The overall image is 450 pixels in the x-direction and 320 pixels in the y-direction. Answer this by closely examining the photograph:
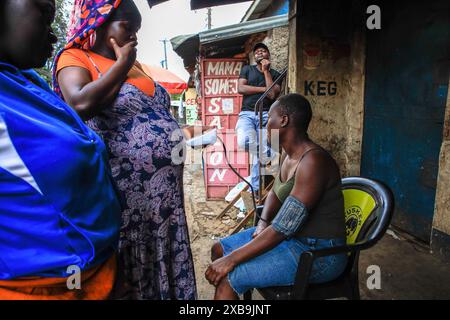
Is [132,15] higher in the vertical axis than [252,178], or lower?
higher

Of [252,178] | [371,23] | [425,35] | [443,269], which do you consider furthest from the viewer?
[252,178]

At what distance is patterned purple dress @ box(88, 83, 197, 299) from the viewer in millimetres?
1381

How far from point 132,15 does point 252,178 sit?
11.7ft

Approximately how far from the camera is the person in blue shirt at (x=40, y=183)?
73 centimetres

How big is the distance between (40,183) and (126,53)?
764 millimetres

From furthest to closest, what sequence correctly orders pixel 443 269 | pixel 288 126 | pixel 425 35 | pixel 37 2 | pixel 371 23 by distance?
pixel 371 23, pixel 425 35, pixel 443 269, pixel 288 126, pixel 37 2

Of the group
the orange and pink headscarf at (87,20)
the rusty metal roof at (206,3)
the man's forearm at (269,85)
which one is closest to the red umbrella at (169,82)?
the man's forearm at (269,85)

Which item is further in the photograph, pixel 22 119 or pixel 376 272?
pixel 376 272

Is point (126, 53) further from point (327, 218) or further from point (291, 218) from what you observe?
point (327, 218)

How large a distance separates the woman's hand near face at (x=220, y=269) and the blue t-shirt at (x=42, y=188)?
816mm

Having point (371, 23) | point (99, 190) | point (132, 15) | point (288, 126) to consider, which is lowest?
point (99, 190)

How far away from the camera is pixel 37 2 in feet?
2.77
